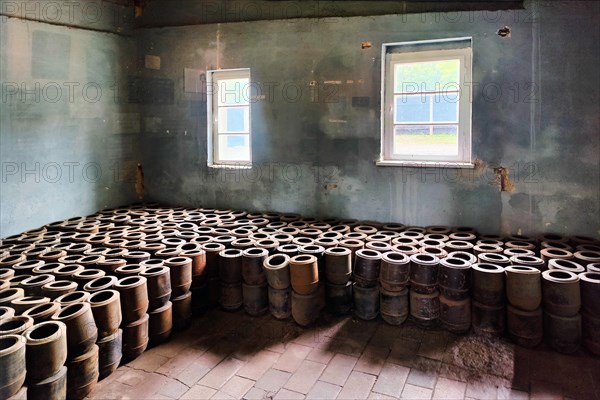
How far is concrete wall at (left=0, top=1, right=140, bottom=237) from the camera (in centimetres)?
395

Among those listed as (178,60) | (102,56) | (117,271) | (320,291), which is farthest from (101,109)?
(320,291)

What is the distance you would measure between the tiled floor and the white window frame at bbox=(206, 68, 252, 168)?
2.29 metres

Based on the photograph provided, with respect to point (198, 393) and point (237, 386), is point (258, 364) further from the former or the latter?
point (198, 393)

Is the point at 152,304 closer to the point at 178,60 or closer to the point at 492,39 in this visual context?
the point at 178,60

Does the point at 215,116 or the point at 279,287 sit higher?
the point at 215,116

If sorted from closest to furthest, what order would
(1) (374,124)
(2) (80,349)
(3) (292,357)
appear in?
(2) (80,349), (3) (292,357), (1) (374,124)

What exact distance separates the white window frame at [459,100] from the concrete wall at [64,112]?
2.95 m

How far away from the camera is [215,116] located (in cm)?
494

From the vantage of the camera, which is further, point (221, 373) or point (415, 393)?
point (221, 373)

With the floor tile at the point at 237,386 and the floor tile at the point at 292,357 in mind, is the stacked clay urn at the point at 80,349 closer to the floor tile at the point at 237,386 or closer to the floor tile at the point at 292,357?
the floor tile at the point at 237,386

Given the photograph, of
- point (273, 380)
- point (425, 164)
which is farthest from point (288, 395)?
point (425, 164)

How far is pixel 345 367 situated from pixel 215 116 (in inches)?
130

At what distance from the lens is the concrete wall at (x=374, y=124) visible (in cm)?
354

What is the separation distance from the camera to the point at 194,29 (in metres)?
4.84
